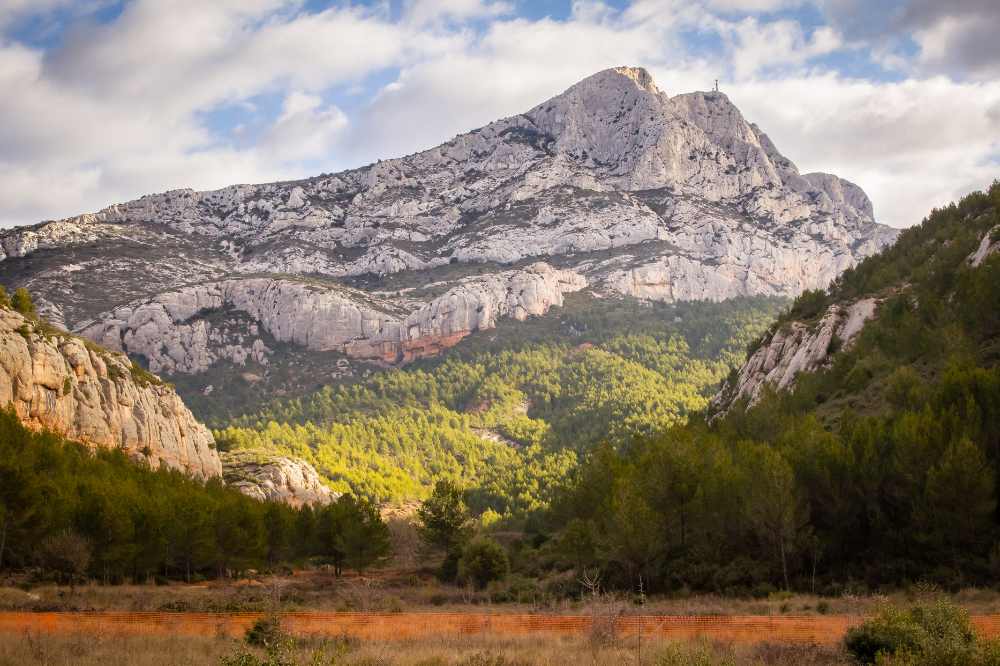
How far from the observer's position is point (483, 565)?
51844 millimetres

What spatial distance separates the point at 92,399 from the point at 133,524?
122ft

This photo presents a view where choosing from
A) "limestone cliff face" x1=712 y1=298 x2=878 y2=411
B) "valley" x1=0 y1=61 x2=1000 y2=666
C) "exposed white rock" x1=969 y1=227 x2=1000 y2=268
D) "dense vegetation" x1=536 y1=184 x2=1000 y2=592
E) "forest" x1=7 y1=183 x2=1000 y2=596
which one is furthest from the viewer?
"limestone cliff face" x1=712 y1=298 x2=878 y2=411

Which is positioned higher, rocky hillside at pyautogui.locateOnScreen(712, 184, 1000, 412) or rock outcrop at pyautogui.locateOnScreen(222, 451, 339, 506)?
rocky hillside at pyautogui.locateOnScreen(712, 184, 1000, 412)

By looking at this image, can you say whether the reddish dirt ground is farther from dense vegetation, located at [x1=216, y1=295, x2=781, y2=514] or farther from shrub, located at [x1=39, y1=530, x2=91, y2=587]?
dense vegetation, located at [x1=216, y1=295, x2=781, y2=514]

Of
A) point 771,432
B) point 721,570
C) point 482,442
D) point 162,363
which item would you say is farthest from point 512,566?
point 162,363

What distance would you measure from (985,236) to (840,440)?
35.9 m

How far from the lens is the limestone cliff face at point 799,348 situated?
70938mm

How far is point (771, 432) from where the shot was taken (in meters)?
56.0

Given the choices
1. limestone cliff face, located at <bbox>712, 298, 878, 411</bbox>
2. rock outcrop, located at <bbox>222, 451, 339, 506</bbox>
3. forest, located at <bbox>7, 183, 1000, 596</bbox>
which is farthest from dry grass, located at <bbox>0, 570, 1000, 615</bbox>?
rock outcrop, located at <bbox>222, 451, 339, 506</bbox>

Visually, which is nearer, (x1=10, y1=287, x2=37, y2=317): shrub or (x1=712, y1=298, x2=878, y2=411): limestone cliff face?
(x1=712, y1=298, x2=878, y2=411): limestone cliff face

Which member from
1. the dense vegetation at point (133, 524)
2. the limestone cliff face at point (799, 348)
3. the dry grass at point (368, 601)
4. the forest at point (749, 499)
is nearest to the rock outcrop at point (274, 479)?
the forest at point (749, 499)

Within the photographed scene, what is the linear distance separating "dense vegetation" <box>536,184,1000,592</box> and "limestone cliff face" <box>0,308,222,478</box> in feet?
167

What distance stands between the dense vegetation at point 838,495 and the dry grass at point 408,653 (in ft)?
55.9

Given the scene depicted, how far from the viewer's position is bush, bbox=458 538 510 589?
2023 inches
